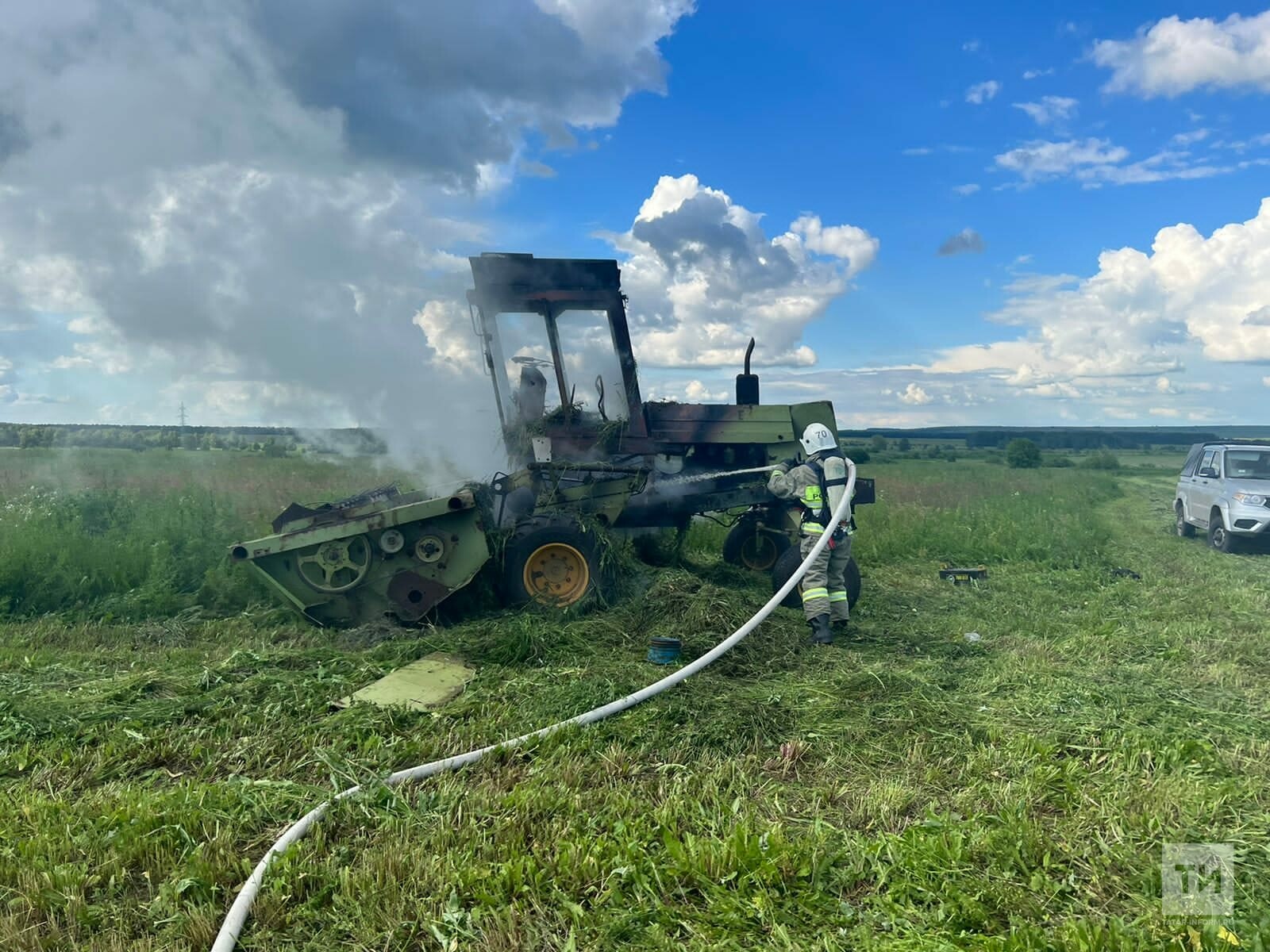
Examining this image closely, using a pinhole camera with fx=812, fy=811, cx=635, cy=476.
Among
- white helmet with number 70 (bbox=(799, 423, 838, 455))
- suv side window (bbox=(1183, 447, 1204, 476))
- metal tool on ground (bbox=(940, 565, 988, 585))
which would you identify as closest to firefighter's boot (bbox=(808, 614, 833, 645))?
white helmet with number 70 (bbox=(799, 423, 838, 455))

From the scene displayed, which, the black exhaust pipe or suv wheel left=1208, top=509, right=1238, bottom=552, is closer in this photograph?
the black exhaust pipe

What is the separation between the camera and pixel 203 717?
183 inches

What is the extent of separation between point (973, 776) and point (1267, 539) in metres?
12.9

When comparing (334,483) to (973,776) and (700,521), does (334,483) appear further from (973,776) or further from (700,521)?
(973,776)

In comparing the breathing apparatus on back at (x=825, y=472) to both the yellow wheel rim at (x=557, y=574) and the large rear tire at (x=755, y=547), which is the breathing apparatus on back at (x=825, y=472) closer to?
the yellow wheel rim at (x=557, y=574)

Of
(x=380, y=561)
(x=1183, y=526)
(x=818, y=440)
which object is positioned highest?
(x=818, y=440)

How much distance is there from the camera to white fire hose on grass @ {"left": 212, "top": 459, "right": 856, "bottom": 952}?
2.82m

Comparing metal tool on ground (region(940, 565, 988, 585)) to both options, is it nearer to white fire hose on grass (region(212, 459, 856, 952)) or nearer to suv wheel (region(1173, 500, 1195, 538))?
white fire hose on grass (region(212, 459, 856, 952))

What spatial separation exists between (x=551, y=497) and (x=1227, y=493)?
12.0 metres

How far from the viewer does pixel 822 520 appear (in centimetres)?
710

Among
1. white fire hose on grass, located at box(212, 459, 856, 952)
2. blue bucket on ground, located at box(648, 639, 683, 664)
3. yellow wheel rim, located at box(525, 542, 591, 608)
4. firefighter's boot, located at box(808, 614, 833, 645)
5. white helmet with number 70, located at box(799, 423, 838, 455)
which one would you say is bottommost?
firefighter's boot, located at box(808, 614, 833, 645)

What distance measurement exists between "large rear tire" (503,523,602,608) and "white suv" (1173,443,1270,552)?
11.5m

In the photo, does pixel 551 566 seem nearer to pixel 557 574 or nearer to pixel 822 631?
pixel 557 574

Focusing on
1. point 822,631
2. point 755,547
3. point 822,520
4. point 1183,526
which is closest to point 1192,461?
point 1183,526
